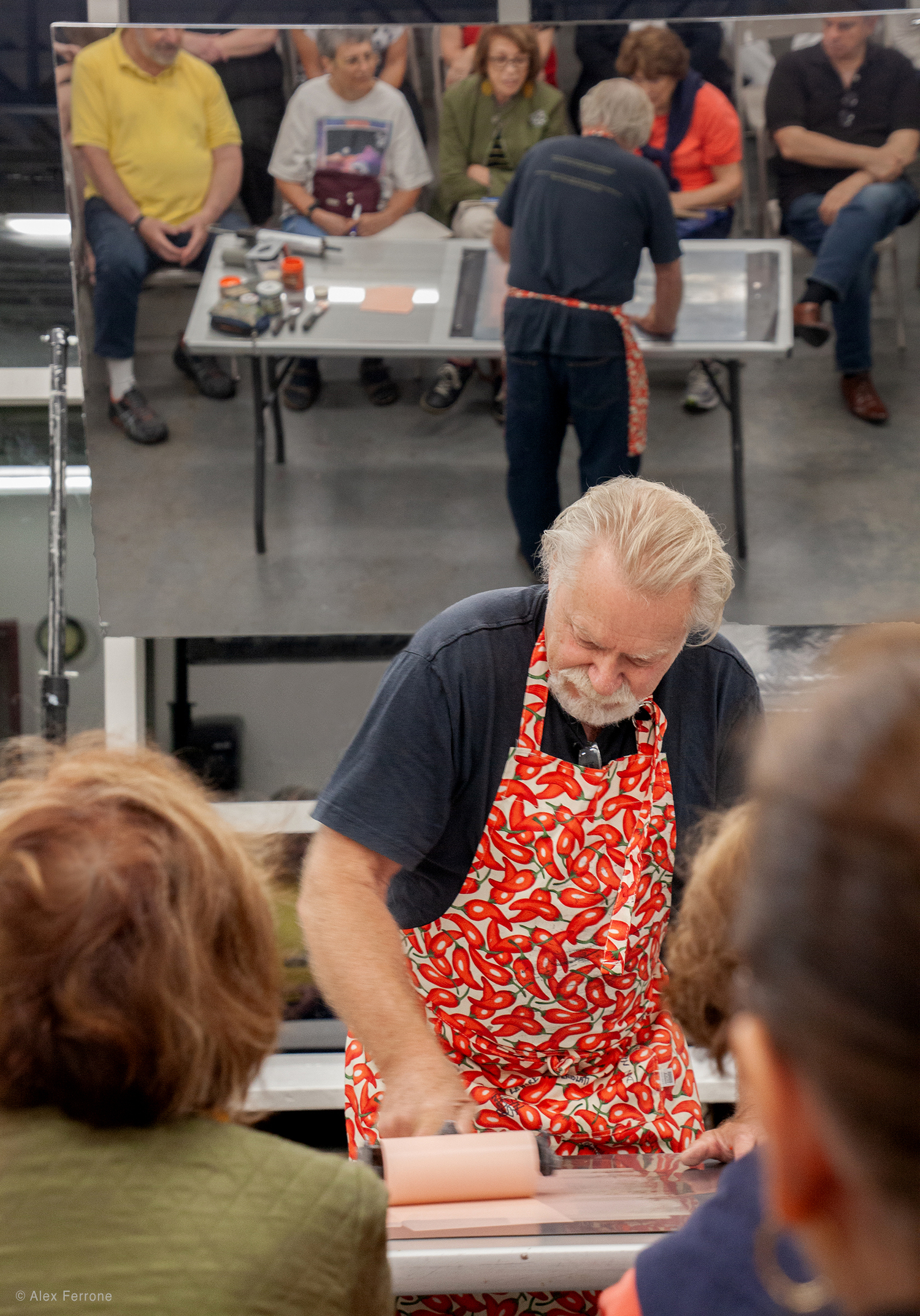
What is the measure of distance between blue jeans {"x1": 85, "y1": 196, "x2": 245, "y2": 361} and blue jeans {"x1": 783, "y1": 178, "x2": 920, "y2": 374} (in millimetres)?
1260

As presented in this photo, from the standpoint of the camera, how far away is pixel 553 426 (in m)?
2.74

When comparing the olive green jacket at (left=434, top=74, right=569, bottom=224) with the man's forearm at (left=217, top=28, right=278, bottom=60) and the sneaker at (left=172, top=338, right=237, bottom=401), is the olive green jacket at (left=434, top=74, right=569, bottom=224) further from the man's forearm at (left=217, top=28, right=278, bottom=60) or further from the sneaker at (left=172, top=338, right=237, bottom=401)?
the sneaker at (left=172, top=338, right=237, bottom=401)

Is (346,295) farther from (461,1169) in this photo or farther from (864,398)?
(461,1169)

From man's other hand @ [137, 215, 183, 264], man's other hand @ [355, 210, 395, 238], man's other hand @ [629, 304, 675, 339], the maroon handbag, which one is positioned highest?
the maroon handbag

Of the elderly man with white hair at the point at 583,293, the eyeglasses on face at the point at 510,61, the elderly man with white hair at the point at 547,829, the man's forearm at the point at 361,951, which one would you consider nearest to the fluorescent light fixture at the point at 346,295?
the elderly man with white hair at the point at 583,293

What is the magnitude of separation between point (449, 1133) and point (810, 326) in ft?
6.74

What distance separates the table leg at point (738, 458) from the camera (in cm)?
272

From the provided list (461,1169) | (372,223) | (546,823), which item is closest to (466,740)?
(546,823)

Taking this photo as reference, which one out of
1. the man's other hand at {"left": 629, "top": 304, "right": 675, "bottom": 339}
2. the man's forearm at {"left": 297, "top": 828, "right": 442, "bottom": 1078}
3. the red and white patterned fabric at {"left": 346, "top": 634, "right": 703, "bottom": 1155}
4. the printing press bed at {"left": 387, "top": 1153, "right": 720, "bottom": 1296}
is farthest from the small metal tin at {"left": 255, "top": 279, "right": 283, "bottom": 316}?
the printing press bed at {"left": 387, "top": 1153, "right": 720, "bottom": 1296}

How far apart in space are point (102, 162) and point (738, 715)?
184 centimetres

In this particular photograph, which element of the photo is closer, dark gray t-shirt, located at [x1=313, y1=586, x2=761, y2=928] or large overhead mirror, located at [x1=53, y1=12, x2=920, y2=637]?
dark gray t-shirt, located at [x1=313, y1=586, x2=761, y2=928]

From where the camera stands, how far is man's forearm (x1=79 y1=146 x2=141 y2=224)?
253 cm

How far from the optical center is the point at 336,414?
9.03 ft

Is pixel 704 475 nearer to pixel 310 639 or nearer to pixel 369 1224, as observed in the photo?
pixel 310 639
